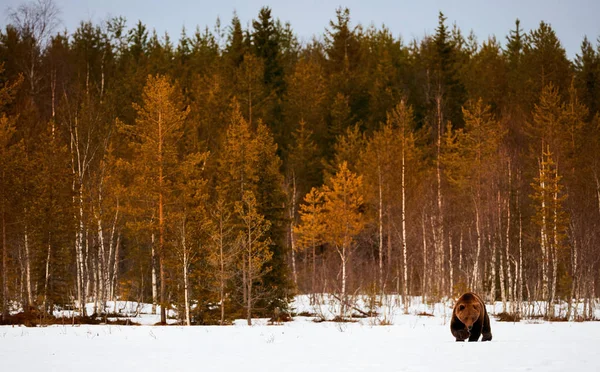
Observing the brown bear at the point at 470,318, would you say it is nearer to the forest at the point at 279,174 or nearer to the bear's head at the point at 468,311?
the bear's head at the point at 468,311

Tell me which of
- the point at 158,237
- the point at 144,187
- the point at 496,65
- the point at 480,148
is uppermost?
the point at 496,65

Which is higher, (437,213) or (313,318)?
(437,213)

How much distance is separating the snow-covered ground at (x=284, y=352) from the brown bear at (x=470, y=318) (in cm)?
37

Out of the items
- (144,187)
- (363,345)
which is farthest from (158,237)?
(363,345)

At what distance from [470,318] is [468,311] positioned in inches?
6.9

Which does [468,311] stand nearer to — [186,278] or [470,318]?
[470,318]

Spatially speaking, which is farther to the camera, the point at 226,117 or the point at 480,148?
the point at 226,117

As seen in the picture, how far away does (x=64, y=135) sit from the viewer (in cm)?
3575

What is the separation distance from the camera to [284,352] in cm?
1422

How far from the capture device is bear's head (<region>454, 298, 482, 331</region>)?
45.2 ft

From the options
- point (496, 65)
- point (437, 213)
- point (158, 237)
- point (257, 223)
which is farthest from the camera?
point (496, 65)

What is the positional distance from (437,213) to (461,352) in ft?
93.1

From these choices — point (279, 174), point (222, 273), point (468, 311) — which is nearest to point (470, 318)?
point (468, 311)

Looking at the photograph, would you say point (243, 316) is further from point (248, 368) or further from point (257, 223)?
point (248, 368)
